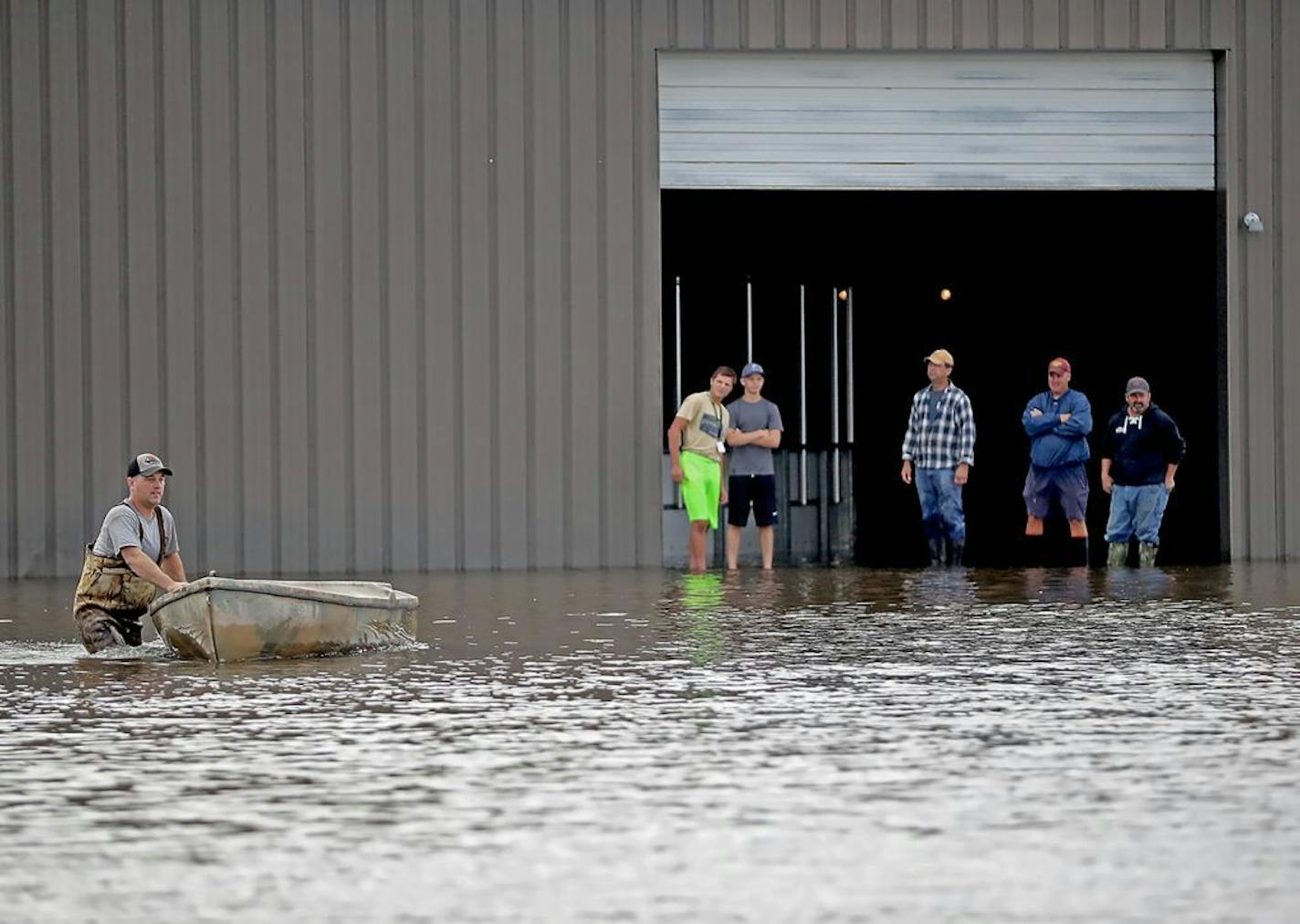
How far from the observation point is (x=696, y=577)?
17781 mm

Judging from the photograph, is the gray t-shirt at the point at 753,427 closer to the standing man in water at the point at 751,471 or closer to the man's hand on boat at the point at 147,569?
the standing man in water at the point at 751,471

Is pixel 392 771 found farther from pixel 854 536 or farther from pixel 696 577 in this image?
pixel 854 536

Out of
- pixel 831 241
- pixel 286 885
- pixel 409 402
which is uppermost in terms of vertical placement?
pixel 831 241

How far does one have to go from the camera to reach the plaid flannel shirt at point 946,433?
1883 centimetres

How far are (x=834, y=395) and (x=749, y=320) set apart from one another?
1209 millimetres

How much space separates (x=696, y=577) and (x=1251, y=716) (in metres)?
9.97

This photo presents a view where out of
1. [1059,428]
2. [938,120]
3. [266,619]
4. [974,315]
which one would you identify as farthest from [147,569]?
[974,315]

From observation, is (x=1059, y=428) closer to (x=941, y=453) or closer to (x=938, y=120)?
(x=941, y=453)

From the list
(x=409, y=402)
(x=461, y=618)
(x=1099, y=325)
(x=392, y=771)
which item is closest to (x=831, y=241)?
(x=1099, y=325)

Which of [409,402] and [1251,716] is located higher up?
[409,402]

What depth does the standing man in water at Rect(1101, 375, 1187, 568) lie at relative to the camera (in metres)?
18.7

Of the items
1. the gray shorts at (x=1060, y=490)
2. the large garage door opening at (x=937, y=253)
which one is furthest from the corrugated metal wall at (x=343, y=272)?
the gray shorts at (x=1060, y=490)

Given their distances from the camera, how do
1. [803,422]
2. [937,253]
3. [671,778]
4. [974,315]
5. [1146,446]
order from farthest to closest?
[974,315] < [937,253] < [803,422] < [1146,446] < [671,778]

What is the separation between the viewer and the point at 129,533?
11.5m
